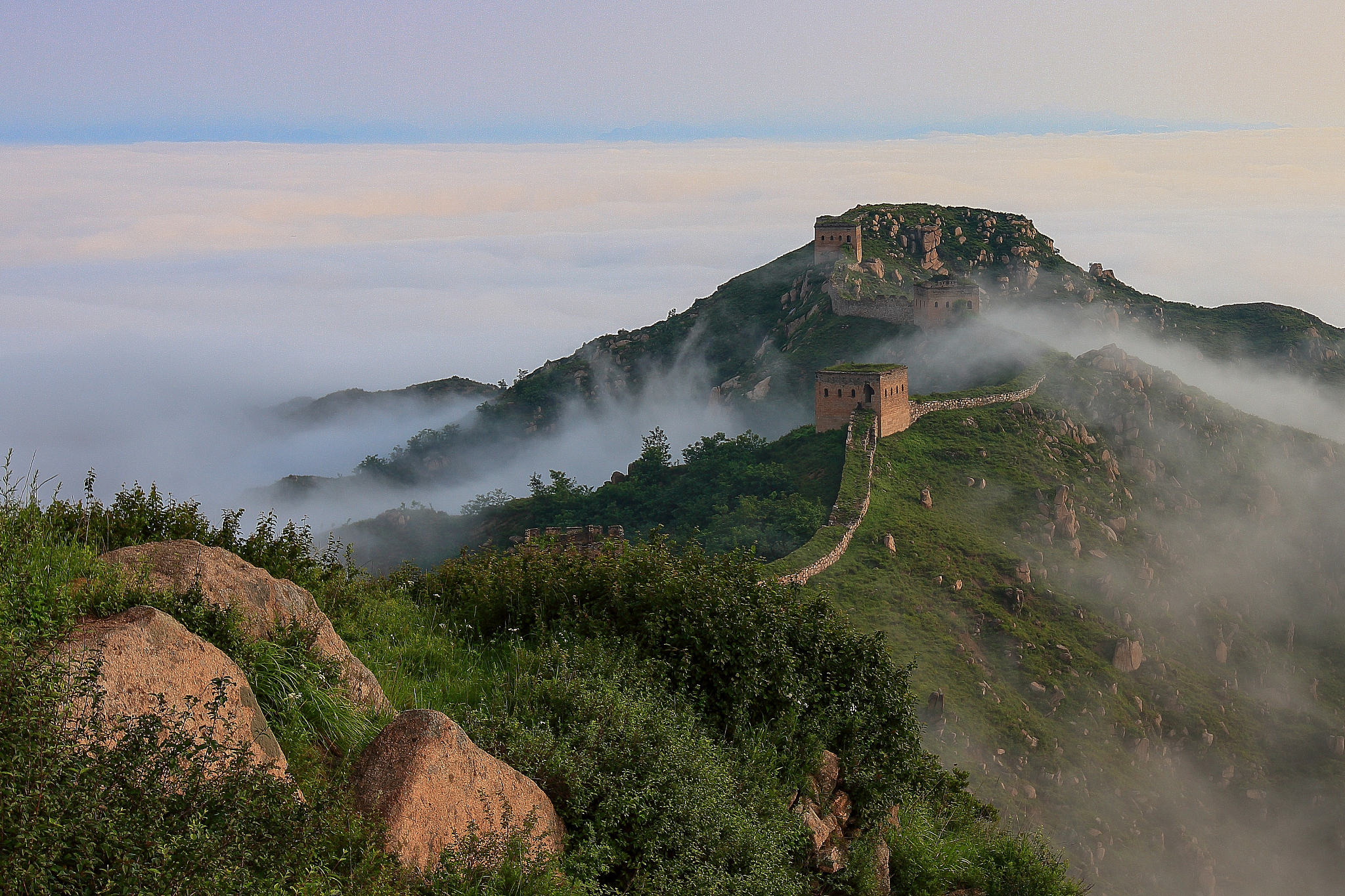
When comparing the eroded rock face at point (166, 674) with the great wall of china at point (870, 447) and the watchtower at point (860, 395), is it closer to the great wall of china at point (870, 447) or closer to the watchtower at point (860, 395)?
the great wall of china at point (870, 447)

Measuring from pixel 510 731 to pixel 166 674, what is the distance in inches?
125

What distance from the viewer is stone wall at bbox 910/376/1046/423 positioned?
174 feet

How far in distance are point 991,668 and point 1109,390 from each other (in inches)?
1236

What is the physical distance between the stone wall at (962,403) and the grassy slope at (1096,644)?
1.79 feet

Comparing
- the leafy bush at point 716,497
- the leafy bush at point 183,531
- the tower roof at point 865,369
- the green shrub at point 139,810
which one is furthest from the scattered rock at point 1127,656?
the green shrub at point 139,810

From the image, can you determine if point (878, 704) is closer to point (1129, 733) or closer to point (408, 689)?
point (408, 689)

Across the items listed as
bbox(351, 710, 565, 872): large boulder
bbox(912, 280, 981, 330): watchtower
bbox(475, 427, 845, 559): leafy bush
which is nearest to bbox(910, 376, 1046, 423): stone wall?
bbox(475, 427, 845, 559): leafy bush

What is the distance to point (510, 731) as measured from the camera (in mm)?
9312

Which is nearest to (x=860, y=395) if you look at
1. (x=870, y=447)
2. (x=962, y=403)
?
(x=870, y=447)

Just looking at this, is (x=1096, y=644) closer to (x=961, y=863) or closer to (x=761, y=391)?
(x=961, y=863)

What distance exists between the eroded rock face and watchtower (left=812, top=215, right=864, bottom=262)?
85281 millimetres

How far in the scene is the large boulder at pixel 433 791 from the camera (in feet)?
24.7

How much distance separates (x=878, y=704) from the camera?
13.2 metres

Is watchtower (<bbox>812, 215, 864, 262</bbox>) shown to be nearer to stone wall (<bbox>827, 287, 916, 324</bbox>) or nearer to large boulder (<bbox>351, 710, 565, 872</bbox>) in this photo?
stone wall (<bbox>827, 287, 916, 324</bbox>)
